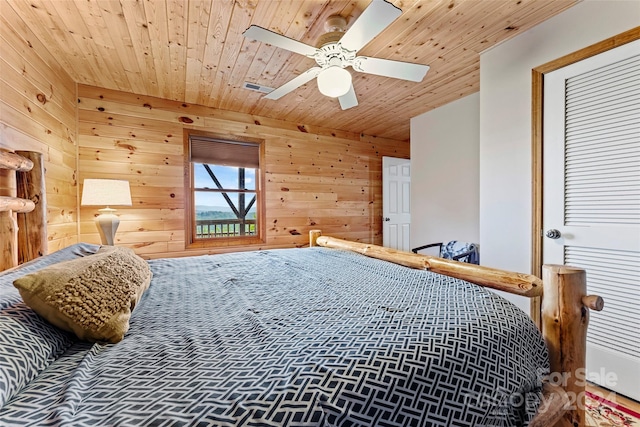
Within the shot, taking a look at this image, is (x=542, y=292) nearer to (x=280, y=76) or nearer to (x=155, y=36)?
(x=280, y=76)

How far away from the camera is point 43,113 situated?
81.1 inches

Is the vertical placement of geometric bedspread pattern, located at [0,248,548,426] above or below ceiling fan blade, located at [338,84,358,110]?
below

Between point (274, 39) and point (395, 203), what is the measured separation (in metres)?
3.53

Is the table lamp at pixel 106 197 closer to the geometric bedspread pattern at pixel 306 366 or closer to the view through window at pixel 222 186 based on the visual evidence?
the view through window at pixel 222 186

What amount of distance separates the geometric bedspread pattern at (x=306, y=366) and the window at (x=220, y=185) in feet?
7.48

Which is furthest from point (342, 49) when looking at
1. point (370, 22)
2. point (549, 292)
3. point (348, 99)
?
point (549, 292)

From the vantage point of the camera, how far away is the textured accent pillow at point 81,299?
824 mm

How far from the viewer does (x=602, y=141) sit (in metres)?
1.75

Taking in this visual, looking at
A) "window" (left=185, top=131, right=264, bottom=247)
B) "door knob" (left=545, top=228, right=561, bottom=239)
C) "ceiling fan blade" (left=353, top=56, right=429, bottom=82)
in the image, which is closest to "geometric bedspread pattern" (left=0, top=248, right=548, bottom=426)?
"door knob" (left=545, top=228, right=561, bottom=239)

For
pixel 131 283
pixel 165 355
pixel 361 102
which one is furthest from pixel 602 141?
pixel 131 283

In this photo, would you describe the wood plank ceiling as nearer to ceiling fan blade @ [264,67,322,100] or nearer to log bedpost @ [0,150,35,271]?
ceiling fan blade @ [264,67,322,100]

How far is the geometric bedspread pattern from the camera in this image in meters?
0.60

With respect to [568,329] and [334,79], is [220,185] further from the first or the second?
[568,329]

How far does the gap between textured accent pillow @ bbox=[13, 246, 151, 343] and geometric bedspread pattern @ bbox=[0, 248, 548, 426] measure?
0.05 meters
